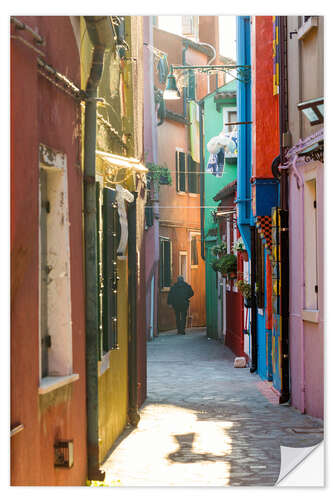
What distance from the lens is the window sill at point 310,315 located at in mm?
7178

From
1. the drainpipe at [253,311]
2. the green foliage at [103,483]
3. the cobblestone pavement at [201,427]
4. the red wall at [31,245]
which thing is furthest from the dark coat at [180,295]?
the drainpipe at [253,311]

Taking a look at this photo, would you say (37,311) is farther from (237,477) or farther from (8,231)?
(237,477)

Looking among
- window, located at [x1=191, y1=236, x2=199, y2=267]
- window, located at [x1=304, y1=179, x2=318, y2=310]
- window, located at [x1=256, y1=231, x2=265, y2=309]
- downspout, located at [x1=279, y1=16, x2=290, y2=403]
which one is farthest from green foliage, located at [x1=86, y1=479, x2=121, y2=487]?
window, located at [x1=256, y1=231, x2=265, y2=309]

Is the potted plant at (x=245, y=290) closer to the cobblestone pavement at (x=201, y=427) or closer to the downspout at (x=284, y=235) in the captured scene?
the cobblestone pavement at (x=201, y=427)

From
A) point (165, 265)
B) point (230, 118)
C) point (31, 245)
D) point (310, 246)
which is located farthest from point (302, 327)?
point (230, 118)

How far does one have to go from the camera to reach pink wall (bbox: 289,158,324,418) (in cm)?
681

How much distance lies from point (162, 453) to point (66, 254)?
1646 mm

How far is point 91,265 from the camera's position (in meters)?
5.46

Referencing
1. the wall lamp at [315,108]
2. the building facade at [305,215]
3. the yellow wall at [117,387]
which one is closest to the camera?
the wall lamp at [315,108]

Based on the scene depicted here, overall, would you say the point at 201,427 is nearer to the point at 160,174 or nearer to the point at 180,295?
the point at 180,295

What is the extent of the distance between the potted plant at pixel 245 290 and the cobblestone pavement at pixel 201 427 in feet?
3.63

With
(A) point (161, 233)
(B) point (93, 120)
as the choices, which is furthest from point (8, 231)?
(A) point (161, 233)

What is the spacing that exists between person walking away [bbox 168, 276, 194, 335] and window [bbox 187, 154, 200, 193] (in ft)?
2.60
